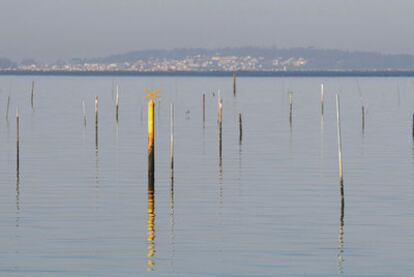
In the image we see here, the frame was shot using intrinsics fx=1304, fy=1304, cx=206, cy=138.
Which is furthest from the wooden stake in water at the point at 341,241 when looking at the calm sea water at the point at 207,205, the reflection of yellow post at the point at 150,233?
the reflection of yellow post at the point at 150,233

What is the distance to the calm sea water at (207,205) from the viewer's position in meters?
30.0

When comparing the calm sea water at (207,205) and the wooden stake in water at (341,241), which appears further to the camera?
the calm sea water at (207,205)

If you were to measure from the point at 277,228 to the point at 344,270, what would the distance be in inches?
259

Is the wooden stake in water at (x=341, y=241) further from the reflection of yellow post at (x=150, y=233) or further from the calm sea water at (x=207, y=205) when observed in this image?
the reflection of yellow post at (x=150, y=233)

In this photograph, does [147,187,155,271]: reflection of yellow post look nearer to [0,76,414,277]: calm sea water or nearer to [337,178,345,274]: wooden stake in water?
[0,76,414,277]: calm sea water

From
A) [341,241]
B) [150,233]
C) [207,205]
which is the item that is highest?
[207,205]

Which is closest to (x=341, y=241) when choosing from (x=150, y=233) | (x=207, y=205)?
(x=150, y=233)

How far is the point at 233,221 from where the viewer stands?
121 feet

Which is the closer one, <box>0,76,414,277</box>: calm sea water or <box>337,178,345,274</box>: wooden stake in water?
<box>337,178,345,274</box>: wooden stake in water

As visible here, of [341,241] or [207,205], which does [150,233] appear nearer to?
[341,241]

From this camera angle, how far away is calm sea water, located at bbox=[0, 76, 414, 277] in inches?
1181

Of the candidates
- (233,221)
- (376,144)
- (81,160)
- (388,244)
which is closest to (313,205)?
(233,221)

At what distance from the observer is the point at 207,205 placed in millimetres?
41000

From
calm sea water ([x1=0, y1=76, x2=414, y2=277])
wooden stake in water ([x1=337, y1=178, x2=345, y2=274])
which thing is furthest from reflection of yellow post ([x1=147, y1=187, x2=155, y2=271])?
wooden stake in water ([x1=337, y1=178, x2=345, y2=274])
